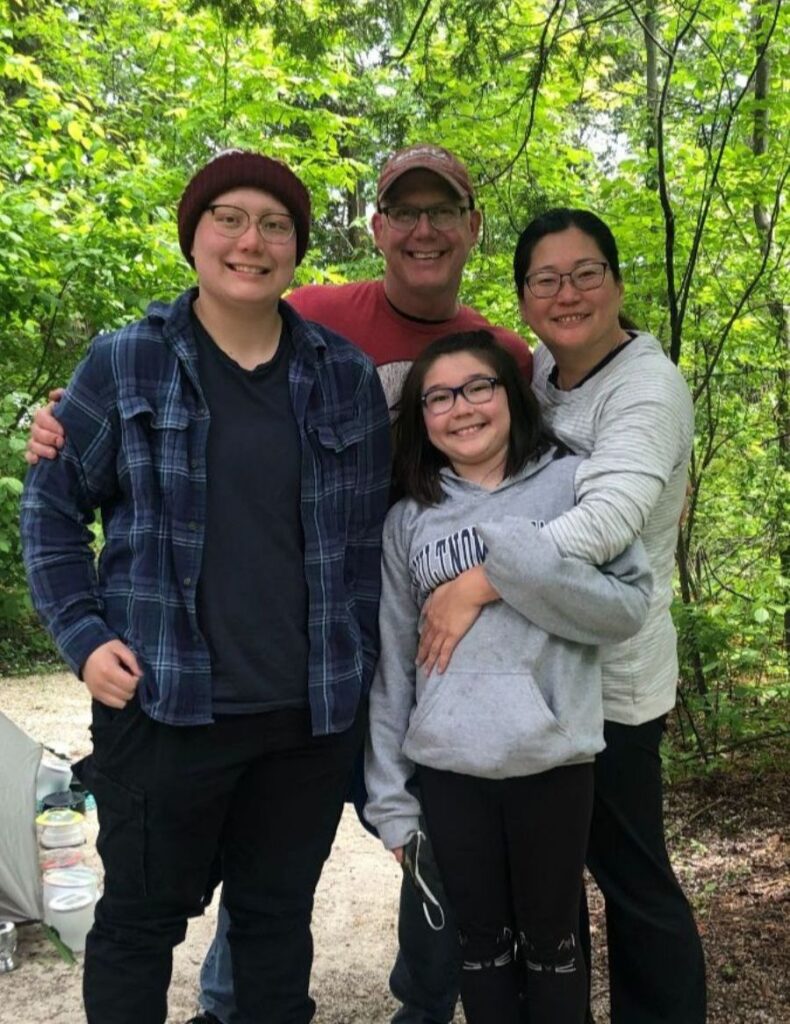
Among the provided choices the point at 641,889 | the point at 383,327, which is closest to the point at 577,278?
the point at 383,327

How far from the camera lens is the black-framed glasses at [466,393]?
6.27 feet

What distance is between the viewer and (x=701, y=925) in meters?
3.31

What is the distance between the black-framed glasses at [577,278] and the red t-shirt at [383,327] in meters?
0.26

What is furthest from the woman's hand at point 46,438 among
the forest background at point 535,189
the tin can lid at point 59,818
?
the tin can lid at point 59,818

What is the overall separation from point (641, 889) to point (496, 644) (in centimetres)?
73

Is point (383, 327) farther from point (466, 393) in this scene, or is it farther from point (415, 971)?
point (415, 971)

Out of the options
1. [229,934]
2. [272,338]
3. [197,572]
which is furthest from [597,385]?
[229,934]

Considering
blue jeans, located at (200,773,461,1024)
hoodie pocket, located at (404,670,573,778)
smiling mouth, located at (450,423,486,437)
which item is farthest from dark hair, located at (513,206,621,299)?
blue jeans, located at (200,773,461,1024)

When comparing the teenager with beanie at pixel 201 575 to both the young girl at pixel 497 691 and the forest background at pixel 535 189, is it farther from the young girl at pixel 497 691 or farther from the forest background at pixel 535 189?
the forest background at pixel 535 189

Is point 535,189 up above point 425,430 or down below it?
above

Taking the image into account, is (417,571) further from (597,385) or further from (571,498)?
(597,385)

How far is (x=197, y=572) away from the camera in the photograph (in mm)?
1701

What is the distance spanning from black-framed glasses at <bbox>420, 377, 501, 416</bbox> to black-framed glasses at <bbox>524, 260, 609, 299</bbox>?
9.5 inches

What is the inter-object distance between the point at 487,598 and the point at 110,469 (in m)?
0.77
